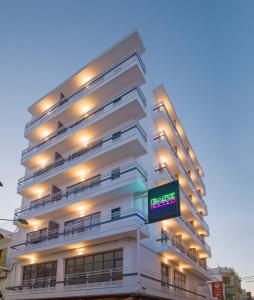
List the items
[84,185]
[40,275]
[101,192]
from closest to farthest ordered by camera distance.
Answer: [101,192], [40,275], [84,185]

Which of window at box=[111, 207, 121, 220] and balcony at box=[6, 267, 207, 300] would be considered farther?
window at box=[111, 207, 121, 220]

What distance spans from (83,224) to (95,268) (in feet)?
13.7

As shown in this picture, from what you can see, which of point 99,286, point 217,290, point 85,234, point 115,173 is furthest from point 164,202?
point 217,290

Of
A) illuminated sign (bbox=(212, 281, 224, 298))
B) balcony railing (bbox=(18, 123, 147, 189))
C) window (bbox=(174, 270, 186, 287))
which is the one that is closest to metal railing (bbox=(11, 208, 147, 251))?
balcony railing (bbox=(18, 123, 147, 189))

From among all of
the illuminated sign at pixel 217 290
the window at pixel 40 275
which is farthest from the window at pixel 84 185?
the illuminated sign at pixel 217 290

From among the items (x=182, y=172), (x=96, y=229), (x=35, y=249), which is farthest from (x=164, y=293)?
(x=182, y=172)

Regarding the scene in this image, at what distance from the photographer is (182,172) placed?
3759cm

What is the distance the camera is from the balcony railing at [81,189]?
86.0ft

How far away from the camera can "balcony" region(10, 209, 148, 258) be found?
2355cm

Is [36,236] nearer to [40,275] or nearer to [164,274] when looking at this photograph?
[40,275]

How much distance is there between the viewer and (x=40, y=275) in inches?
1172

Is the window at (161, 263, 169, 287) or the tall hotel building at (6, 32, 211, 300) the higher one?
the tall hotel building at (6, 32, 211, 300)

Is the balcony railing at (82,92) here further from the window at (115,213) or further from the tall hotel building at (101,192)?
the window at (115,213)

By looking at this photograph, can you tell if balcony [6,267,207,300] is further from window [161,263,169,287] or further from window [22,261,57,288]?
window [161,263,169,287]
